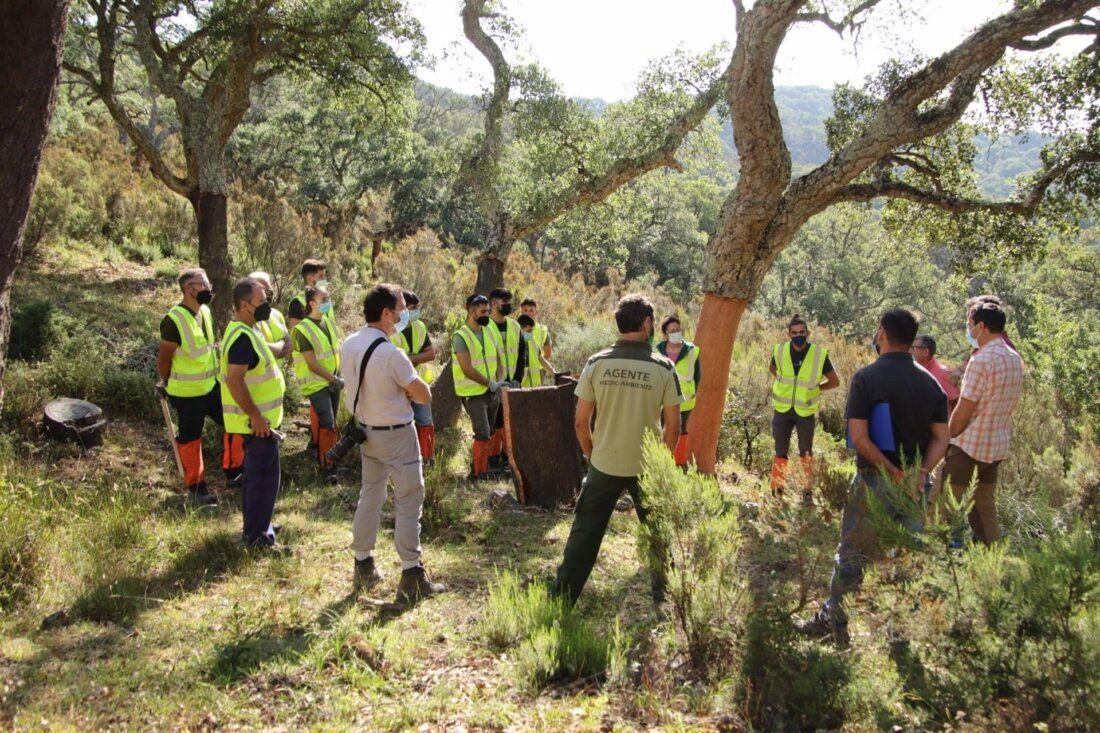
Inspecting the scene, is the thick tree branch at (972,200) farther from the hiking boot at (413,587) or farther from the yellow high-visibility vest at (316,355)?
the hiking boot at (413,587)

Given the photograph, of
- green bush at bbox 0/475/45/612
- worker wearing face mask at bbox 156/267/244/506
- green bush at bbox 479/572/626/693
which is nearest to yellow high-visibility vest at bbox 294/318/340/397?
worker wearing face mask at bbox 156/267/244/506

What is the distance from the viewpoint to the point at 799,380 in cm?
761

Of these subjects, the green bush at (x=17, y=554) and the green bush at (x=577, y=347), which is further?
the green bush at (x=577, y=347)

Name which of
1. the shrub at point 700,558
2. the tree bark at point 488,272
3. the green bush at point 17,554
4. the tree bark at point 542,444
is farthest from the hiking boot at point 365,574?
the tree bark at point 488,272

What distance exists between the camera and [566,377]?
24.8ft

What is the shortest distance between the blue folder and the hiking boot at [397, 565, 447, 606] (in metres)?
2.80

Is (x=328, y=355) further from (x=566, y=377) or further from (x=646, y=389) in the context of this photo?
(x=646, y=389)

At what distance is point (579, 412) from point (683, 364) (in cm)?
324

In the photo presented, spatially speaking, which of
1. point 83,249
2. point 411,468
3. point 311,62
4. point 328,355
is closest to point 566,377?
point 328,355

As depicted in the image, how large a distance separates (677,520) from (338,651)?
1.88m

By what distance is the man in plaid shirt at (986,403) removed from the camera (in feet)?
16.3

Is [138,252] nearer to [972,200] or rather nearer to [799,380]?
[799,380]

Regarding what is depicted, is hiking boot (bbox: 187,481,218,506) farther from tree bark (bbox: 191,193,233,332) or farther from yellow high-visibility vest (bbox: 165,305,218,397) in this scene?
tree bark (bbox: 191,193,233,332)

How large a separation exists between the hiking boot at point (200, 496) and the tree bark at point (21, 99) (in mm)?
2865
